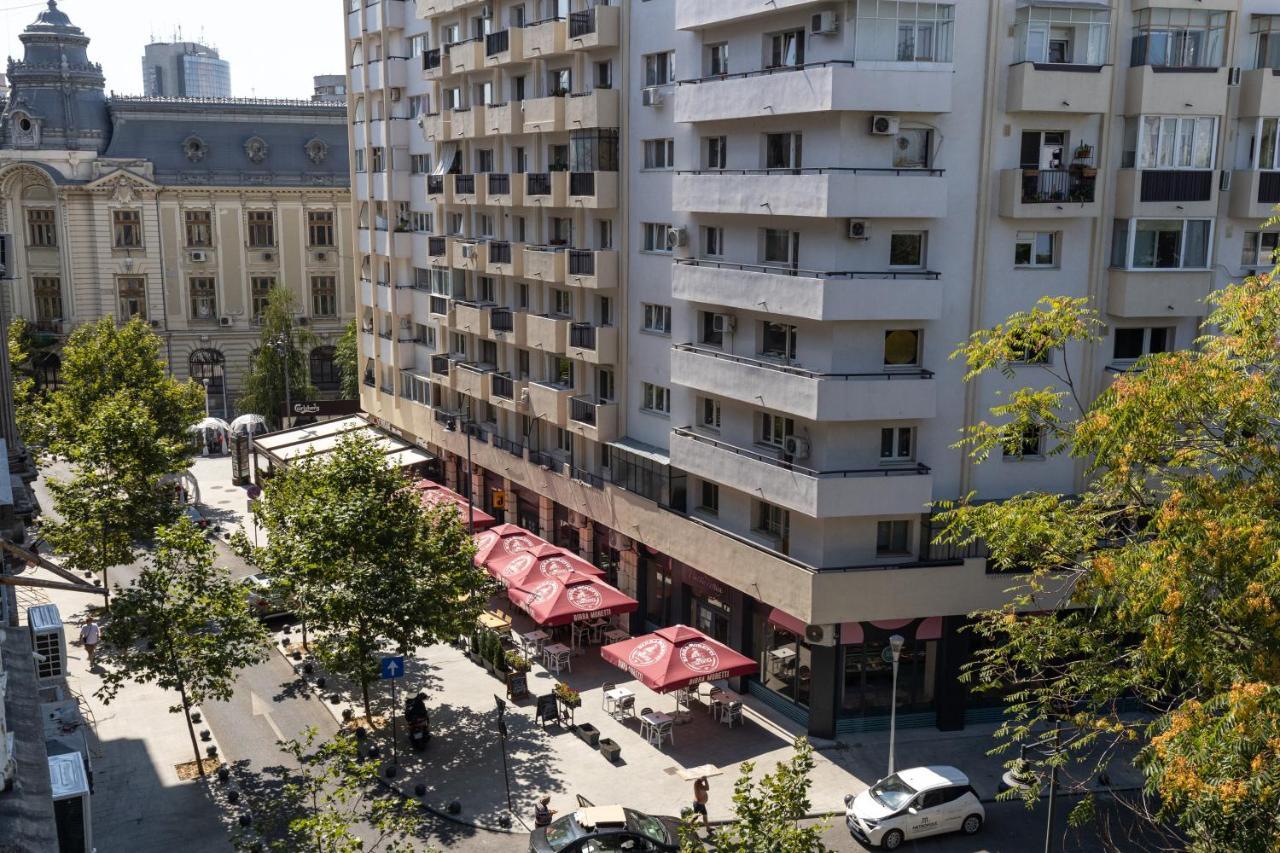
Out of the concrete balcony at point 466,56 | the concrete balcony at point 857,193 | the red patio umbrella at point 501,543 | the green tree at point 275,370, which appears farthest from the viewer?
the green tree at point 275,370

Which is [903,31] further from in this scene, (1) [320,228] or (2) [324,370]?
(2) [324,370]

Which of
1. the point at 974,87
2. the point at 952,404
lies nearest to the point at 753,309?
the point at 952,404

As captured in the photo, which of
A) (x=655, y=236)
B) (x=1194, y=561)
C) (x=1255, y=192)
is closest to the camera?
(x=1194, y=561)

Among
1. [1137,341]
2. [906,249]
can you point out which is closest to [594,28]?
[906,249]

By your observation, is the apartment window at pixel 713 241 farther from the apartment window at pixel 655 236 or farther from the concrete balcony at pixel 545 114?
the concrete balcony at pixel 545 114

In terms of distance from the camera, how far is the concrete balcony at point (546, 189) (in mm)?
43750

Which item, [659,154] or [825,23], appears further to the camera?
[659,154]

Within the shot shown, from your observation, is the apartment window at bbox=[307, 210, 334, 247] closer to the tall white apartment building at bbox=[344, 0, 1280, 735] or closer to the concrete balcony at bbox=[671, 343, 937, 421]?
the tall white apartment building at bbox=[344, 0, 1280, 735]

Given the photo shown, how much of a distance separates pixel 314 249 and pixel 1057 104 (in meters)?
65.0

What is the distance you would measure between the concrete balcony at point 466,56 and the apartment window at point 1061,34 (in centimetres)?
2379

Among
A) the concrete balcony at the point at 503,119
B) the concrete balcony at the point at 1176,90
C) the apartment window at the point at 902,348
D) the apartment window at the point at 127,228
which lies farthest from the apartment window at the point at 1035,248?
the apartment window at the point at 127,228

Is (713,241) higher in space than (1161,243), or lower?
lower

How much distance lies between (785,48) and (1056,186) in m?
8.44

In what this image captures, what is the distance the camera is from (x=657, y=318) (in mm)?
41156
